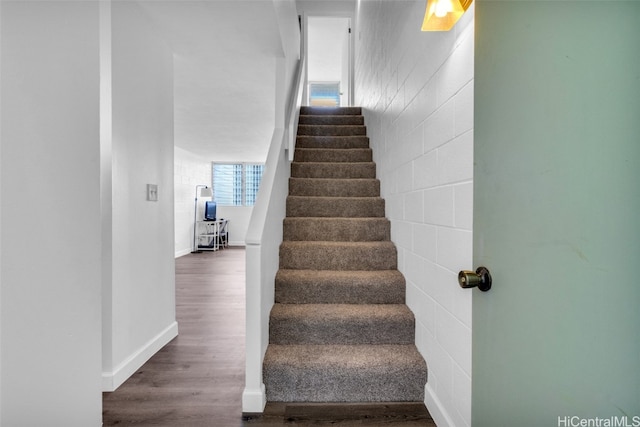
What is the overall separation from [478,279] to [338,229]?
1.63m

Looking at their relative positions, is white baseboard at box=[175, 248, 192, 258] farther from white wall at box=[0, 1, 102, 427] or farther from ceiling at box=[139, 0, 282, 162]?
white wall at box=[0, 1, 102, 427]

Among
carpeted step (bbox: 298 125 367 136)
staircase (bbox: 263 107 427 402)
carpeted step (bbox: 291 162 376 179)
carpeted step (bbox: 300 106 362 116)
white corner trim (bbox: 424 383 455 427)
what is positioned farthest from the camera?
carpeted step (bbox: 300 106 362 116)

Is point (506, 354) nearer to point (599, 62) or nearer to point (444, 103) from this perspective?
point (599, 62)

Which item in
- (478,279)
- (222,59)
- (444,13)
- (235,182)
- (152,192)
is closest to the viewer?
(478,279)

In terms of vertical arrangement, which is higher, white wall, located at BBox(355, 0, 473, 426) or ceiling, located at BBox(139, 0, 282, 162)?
ceiling, located at BBox(139, 0, 282, 162)

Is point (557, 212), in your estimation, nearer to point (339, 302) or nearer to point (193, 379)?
point (339, 302)

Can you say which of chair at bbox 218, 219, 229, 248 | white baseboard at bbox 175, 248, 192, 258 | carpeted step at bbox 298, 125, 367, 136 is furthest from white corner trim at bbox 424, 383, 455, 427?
chair at bbox 218, 219, 229, 248

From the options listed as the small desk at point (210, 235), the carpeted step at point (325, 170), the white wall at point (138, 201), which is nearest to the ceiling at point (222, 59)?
the white wall at point (138, 201)

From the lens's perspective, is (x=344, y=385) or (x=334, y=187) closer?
(x=344, y=385)

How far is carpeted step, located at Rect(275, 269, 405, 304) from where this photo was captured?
195cm

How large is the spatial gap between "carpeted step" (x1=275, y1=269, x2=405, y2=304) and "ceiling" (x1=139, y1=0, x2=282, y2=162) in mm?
1769

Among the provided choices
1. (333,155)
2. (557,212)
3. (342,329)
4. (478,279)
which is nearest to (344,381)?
(342,329)

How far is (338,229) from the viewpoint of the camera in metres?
2.41

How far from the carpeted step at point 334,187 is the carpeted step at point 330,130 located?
1047 mm
